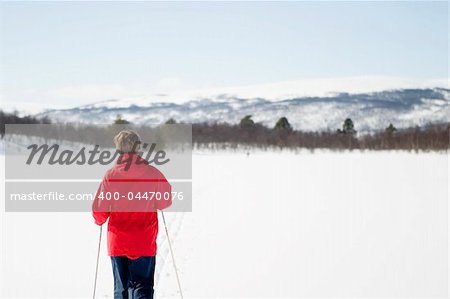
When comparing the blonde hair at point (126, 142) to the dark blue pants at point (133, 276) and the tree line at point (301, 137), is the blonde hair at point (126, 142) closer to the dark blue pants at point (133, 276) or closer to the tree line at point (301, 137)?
the dark blue pants at point (133, 276)

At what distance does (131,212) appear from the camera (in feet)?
13.2

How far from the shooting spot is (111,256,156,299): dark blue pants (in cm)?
411

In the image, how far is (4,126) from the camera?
134 ft

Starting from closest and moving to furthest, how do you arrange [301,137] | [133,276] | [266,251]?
[133,276]
[266,251]
[301,137]

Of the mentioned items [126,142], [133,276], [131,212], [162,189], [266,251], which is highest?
[126,142]

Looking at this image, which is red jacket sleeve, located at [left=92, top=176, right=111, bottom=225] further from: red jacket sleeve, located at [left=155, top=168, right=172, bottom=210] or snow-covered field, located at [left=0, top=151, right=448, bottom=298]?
snow-covered field, located at [left=0, top=151, right=448, bottom=298]

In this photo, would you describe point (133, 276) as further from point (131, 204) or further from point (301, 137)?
point (301, 137)

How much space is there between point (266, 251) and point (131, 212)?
355 centimetres

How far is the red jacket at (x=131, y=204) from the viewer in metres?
3.90

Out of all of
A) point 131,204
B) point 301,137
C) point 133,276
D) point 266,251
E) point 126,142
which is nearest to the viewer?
point 126,142

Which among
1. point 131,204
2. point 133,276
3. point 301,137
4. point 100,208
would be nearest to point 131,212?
point 131,204

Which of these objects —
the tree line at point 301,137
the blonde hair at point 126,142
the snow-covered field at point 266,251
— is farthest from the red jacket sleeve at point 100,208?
the tree line at point 301,137

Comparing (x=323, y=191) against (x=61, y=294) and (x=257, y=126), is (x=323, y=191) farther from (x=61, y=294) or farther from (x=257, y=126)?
(x=257, y=126)

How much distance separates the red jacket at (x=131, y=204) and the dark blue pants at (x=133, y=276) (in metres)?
0.07
